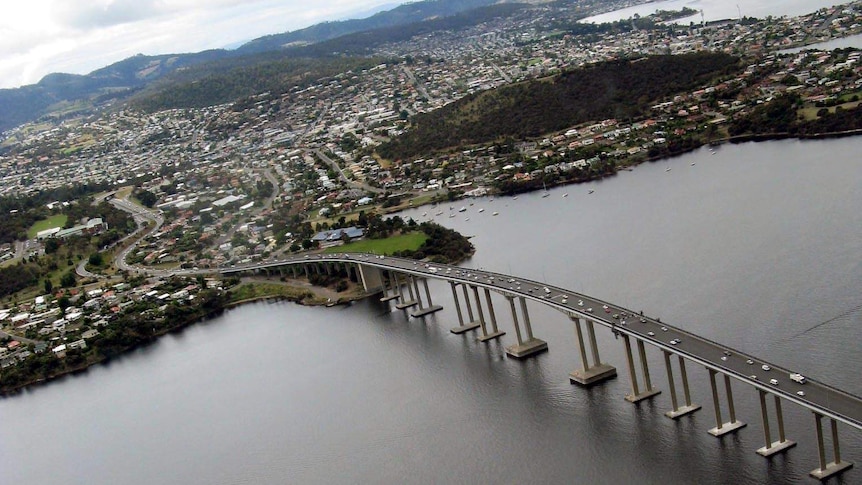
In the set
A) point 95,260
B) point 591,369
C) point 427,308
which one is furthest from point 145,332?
point 591,369

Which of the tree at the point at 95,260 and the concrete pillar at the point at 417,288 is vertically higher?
the tree at the point at 95,260

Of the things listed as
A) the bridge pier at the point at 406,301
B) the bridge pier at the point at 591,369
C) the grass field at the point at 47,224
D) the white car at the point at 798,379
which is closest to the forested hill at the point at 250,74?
the grass field at the point at 47,224

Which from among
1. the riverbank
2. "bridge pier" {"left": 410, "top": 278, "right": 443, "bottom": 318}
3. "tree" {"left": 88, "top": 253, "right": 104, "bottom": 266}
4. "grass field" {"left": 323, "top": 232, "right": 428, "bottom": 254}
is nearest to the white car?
"bridge pier" {"left": 410, "top": 278, "right": 443, "bottom": 318}

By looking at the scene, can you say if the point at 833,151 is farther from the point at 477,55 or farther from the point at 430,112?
the point at 477,55

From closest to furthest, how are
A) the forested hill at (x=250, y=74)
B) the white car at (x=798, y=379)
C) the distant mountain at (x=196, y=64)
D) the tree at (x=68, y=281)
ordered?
the white car at (x=798, y=379) → the tree at (x=68, y=281) → the forested hill at (x=250, y=74) → the distant mountain at (x=196, y=64)

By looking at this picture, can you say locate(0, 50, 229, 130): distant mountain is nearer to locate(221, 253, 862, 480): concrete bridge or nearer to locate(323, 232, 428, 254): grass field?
locate(323, 232, 428, 254): grass field

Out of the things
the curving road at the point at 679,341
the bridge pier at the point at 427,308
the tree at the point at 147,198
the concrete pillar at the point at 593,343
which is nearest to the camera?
the curving road at the point at 679,341

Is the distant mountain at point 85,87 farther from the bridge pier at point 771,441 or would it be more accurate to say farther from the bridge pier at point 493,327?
the bridge pier at point 771,441
